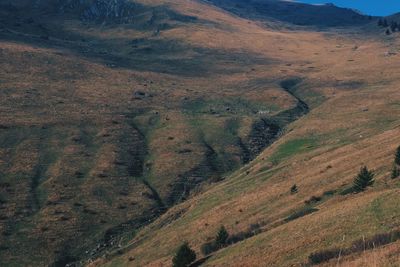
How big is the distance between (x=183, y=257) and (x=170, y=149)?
5886 cm

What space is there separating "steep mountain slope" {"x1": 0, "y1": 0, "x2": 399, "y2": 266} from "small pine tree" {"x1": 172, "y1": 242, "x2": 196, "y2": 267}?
2.41m

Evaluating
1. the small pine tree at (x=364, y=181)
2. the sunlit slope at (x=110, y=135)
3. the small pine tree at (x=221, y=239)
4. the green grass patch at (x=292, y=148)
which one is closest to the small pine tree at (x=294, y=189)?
the small pine tree at (x=364, y=181)

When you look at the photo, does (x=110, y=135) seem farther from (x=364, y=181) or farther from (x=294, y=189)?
(x=364, y=181)

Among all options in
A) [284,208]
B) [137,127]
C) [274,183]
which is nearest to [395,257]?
[284,208]

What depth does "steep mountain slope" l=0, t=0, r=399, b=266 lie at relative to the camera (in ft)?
184

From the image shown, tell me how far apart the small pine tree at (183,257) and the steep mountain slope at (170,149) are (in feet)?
7.90

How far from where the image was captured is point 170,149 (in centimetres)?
9650

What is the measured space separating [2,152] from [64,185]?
16.5 metres

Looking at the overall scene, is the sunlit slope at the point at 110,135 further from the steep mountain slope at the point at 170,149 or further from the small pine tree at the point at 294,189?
the small pine tree at the point at 294,189

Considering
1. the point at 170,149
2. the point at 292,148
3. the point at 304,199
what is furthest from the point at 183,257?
the point at 170,149

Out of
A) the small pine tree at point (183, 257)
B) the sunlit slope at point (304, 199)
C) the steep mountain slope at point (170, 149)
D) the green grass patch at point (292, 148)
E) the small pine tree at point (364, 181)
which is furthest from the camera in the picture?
the green grass patch at point (292, 148)

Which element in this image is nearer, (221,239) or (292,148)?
(221,239)

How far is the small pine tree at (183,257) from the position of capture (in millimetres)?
37656

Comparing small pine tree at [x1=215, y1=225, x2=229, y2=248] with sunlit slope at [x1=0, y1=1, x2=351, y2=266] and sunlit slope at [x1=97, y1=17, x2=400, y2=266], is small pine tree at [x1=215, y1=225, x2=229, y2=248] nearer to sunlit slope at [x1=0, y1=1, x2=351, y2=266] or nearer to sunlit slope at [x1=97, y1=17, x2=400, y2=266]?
sunlit slope at [x1=97, y1=17, x2=400, y2=266]
